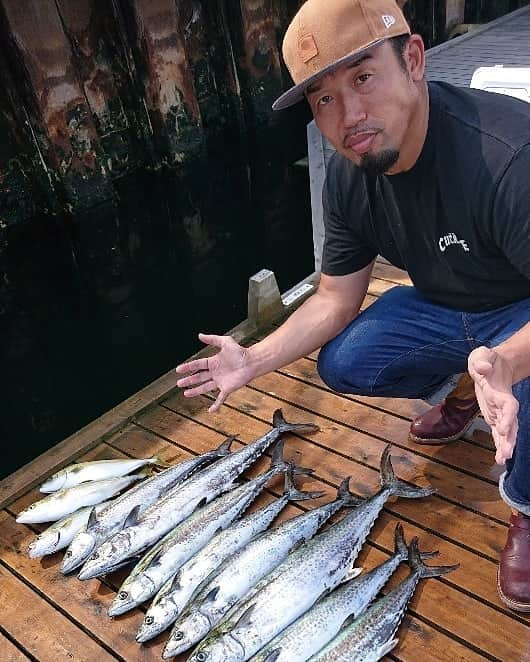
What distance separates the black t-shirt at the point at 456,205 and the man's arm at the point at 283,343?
0.72 ft

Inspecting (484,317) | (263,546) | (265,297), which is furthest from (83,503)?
(484,317)

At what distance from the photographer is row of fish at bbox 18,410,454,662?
246cm

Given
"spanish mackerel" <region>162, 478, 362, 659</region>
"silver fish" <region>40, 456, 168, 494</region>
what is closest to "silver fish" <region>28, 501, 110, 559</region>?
"silver fish" <region>40, 456, 168, 494</region>

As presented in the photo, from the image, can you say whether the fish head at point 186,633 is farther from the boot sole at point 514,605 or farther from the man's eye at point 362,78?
the man's eye at point 362,78

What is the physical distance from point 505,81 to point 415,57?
90.1 inches

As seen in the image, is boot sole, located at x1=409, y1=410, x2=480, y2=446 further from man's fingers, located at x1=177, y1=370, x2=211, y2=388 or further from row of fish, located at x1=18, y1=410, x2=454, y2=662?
man's fingers, located at x1=177, y1=370, x2=211, y2=388

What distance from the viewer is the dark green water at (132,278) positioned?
6.39 meters

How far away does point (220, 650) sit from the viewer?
2389mm

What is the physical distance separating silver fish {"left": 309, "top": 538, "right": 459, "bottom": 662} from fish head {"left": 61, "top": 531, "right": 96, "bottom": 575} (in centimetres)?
120

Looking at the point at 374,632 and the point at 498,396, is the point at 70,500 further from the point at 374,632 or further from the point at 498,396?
the point at 498,396

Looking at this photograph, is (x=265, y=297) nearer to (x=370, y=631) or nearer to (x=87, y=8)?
(x=370, y=631)

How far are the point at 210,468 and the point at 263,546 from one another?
2.11ft

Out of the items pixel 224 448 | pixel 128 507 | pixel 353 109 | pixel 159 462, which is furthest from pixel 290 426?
pixel 353 109

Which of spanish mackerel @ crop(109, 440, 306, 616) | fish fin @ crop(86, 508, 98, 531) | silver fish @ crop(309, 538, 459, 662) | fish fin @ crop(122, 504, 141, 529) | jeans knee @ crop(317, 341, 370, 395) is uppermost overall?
jeans knee @ crop(317, 341, 370, 395)
